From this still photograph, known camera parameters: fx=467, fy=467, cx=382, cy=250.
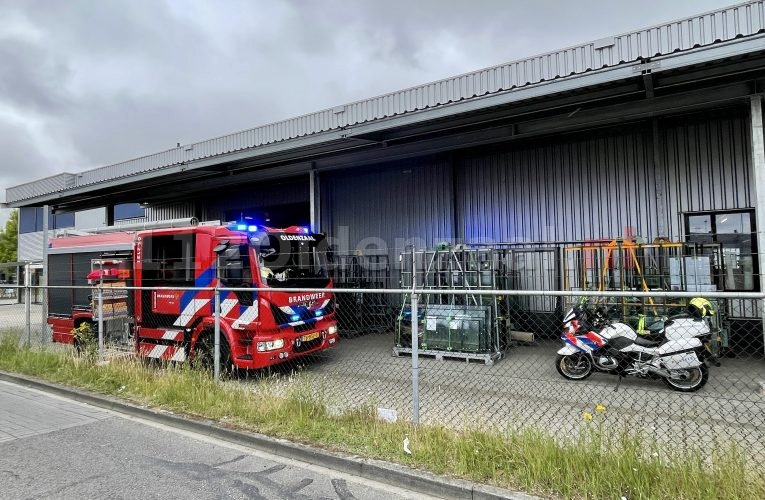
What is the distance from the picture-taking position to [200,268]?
7941 millimetres

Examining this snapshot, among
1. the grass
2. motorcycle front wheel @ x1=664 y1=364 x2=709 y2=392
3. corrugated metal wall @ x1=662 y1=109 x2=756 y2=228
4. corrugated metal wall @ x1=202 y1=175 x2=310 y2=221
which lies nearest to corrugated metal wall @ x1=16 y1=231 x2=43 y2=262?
corrugated metal wall @ x1=202 y1=175 x2=310 y2=221

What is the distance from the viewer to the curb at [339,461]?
11.9 feet

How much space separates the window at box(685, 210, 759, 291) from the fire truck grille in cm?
774

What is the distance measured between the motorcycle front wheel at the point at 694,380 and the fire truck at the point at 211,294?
17.1 feet

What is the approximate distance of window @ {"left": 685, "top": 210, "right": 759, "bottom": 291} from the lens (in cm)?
954

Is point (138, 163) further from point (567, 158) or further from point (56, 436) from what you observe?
point (567, 158)

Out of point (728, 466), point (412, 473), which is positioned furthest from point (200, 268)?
point (728, 466)

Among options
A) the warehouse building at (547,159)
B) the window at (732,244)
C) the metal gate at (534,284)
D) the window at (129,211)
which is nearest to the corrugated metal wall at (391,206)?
the warehouse building at (547,159)

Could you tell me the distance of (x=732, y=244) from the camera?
9.80 metres

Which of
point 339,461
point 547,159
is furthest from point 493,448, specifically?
point 547,159

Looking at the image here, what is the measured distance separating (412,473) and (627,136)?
32.6 feet

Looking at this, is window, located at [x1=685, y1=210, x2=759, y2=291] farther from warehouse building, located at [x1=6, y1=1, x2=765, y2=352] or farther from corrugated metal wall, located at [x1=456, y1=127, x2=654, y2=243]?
corrugated metal wall, located at [x1=456, y1=127, x2=654, y2=243]

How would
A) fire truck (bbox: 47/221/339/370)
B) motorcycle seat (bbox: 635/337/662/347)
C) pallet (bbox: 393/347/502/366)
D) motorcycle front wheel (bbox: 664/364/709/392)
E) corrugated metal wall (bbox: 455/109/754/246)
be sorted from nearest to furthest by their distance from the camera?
motorcycle front wheel (bbox: 664/364/709/392) < motorcycle seat (bbox: 635/337/662/347) < fire truck (bbox: 47/221/339/370) < pallet (bbox: 393/347/502/366) < corrugated metal wall (bbox: 455/109/754/246)

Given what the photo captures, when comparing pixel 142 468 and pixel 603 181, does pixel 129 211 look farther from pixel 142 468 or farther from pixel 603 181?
pixel 142 468
